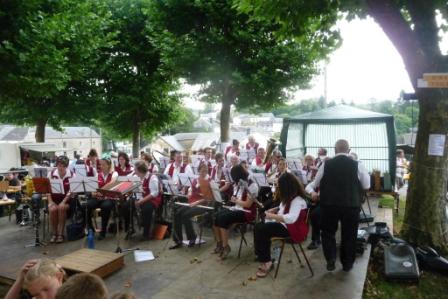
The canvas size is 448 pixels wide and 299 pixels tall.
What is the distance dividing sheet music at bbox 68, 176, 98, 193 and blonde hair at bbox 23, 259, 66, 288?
16.3ft

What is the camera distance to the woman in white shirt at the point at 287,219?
5.39m

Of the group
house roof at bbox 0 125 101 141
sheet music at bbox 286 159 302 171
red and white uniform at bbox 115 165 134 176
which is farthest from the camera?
house roof at bbox 0 125 101 141

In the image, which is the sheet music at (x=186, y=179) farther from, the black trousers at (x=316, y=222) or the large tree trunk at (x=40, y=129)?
the large tree trunk at (x=40, y=129)

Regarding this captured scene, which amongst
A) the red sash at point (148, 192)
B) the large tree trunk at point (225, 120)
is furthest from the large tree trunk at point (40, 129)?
the red sash at point (148, 192)

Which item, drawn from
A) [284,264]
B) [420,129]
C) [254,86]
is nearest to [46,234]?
[284,264]

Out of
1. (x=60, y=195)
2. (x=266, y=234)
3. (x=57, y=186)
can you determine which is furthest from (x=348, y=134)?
(x=57, y=186)

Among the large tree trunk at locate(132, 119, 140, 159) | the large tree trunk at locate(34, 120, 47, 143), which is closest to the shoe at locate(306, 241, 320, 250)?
the large tree trunk at locate(132, 119, 140, 159)

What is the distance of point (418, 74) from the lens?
6.63 metres

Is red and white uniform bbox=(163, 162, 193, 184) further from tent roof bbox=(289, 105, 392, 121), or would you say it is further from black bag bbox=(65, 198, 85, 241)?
tent roof bbox=(289, 105, 392, 121)

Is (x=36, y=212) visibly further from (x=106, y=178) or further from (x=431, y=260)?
(x=431, y=260)

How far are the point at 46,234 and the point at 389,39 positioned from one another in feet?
27.4

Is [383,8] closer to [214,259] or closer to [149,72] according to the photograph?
[214,259]

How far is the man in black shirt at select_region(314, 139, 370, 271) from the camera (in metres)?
5.54

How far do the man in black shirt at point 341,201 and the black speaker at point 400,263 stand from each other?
60 centimetres
